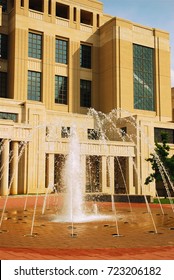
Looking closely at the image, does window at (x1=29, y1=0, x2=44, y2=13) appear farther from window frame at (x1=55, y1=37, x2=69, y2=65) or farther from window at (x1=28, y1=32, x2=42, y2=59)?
window at (x1=28, y1=32, x2=42, y2=59)

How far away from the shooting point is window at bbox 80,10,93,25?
48.0 meters

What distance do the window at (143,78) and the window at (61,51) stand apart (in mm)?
A: 9254

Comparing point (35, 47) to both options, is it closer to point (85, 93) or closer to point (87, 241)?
point (85, 93)

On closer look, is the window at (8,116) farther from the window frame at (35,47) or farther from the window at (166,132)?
the window at (166,132)

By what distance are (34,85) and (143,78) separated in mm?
15076

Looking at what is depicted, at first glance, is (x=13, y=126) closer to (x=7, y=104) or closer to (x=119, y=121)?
(x=7, y=104)

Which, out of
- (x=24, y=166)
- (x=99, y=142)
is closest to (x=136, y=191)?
(x=99, y=142)

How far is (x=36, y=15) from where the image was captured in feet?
142

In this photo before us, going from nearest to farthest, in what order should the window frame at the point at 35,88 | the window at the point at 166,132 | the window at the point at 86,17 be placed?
the window frame at the point at 35,88, the window at the point at 166,132, the window at the point at 86,17

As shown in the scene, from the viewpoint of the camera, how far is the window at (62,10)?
4642 cm

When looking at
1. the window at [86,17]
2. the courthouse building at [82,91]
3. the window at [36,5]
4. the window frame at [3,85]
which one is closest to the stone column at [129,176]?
the courthouse building at [82,91]

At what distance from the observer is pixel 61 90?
44625 mm

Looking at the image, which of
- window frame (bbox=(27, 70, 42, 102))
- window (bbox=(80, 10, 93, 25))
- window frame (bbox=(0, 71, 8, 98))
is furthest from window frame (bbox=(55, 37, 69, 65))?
window frame (bbox=(0, 71, 8, 98))

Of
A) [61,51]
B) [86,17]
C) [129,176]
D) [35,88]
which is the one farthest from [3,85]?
[129,176]
